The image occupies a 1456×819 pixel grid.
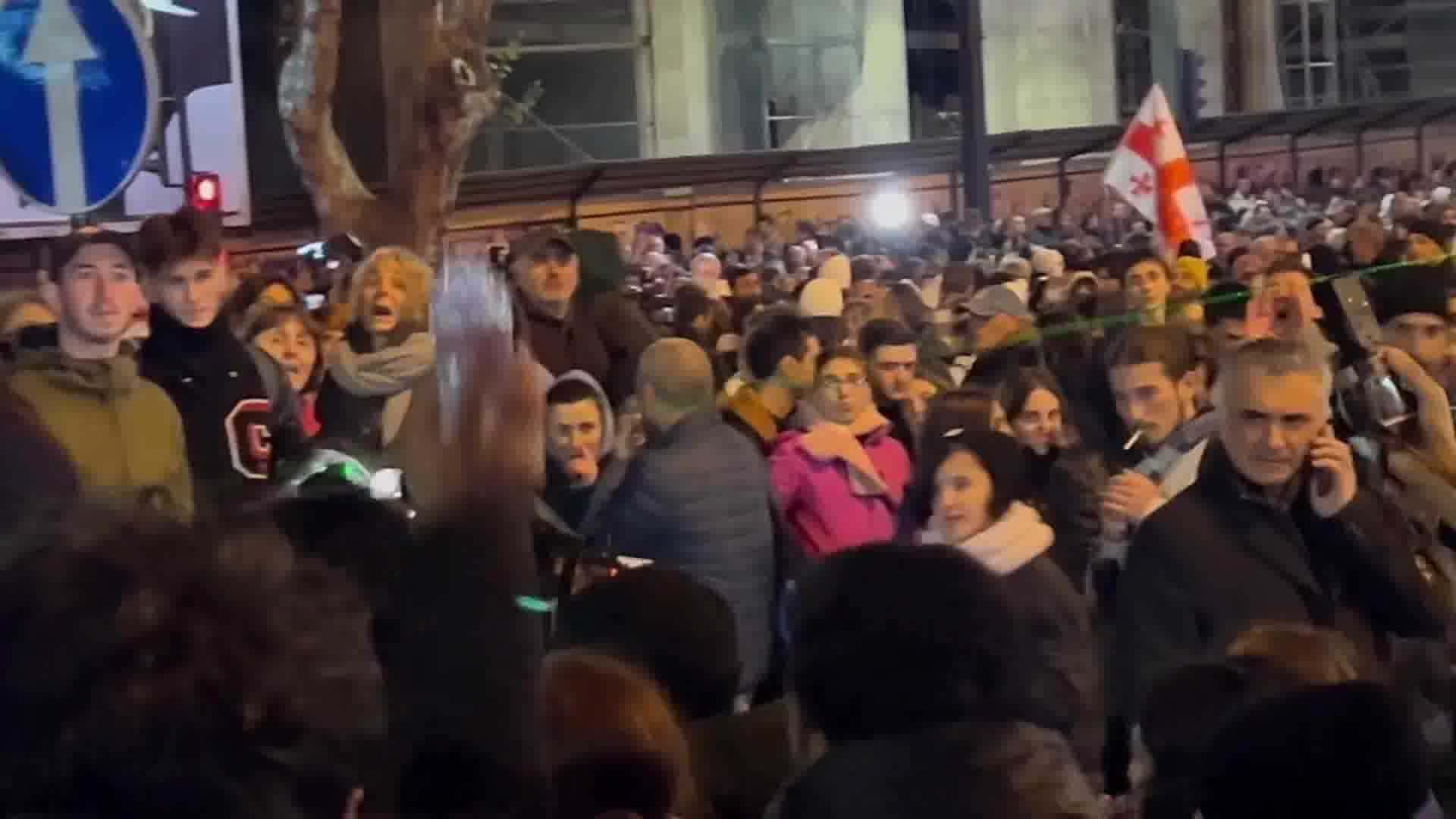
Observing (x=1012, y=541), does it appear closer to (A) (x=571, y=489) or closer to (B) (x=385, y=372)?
(A) (x=571, y=489)

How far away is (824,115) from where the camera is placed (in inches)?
1256

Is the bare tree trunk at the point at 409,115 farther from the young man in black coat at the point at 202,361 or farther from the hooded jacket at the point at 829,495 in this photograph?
the young man in black coat at the point at 202,361

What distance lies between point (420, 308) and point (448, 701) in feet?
14.1

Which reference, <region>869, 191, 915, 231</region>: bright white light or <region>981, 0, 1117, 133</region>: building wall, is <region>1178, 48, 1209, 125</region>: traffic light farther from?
<region>981, 0, 1117, 133</region>: building wall

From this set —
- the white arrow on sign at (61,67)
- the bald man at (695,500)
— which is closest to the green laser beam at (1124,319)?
the bald man at (695,500)

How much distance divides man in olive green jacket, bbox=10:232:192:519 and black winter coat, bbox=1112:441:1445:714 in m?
1.92

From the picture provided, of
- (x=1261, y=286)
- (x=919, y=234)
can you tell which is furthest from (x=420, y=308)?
(x=919, y=234)

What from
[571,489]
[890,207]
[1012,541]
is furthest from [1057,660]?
[890,207]

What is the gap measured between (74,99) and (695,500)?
1743mm

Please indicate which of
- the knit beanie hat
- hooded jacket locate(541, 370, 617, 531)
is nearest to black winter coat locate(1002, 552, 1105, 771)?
hooded jacket locate(541, 370, 617, 531)

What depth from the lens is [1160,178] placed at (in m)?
12.0

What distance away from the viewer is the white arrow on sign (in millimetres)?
4855

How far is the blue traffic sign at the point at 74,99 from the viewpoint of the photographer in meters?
4.85

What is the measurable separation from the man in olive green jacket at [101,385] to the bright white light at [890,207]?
61.2 feet
